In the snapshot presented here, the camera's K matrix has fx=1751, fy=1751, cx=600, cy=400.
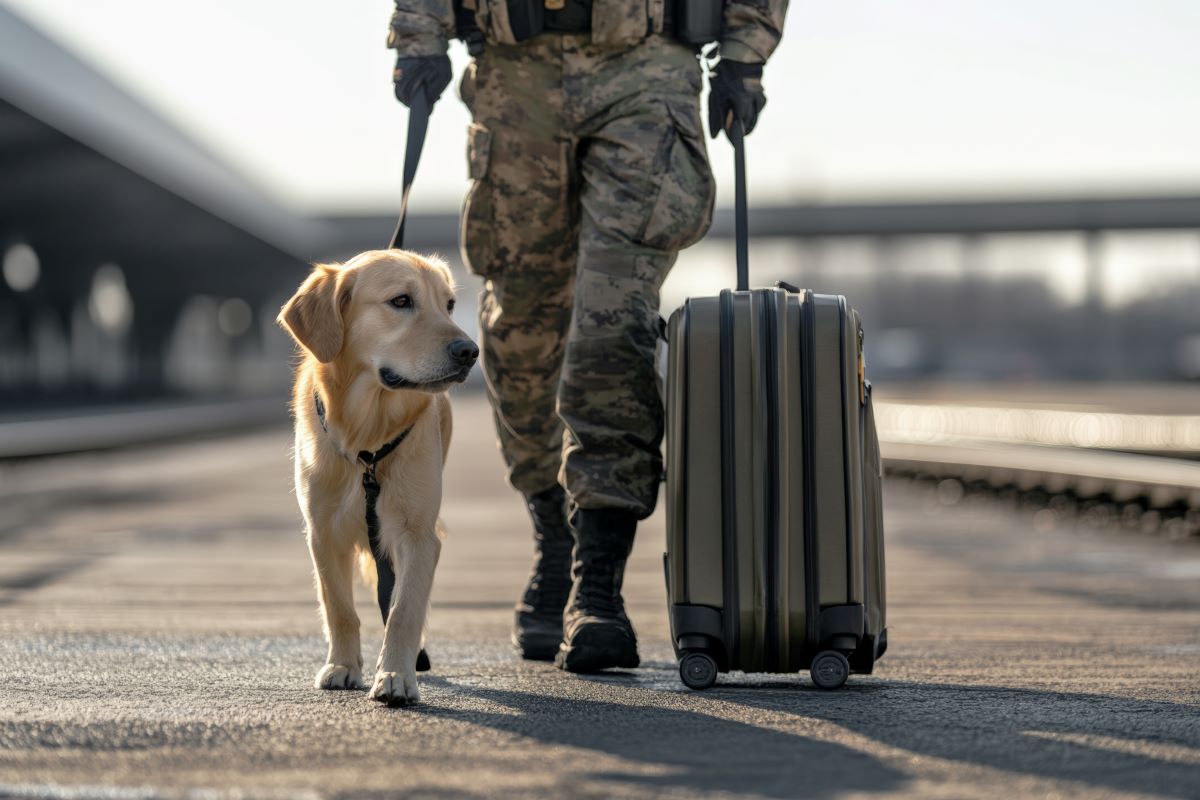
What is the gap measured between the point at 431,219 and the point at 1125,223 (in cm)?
3109

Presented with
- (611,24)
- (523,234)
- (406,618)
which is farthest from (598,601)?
(611,24)

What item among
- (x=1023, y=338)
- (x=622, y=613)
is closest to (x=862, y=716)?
(x=622, y=613)

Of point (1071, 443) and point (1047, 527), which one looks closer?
point (1047, 527)

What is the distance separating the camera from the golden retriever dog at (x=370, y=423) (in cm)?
438

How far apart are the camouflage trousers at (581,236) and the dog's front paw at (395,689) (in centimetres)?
88

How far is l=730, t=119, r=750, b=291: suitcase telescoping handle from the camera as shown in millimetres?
4464

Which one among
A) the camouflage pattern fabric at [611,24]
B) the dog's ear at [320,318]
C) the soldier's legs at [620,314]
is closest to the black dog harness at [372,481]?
the dog's ear at [320,318]

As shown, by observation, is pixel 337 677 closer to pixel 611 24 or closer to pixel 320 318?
pixel 320 318

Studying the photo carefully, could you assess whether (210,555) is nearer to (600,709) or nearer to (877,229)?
(600,709)

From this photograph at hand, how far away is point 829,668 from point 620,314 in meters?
Answer: 1.18

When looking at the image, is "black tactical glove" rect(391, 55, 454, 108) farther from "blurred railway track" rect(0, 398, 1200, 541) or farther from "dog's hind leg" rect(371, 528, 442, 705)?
"blurred railway track" rect(0, 398, 1200, 541)

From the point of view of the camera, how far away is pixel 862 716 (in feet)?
12.3

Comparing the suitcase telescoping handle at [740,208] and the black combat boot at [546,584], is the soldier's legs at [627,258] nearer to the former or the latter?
the suitcase telescoping handle at [740,208]

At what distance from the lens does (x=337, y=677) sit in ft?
14.1
